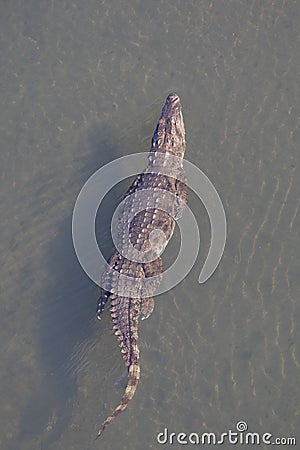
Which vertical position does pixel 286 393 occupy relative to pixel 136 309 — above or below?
below

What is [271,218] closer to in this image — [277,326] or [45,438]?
[277,326]

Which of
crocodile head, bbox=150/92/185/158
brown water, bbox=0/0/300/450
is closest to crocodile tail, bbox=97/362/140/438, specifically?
brown water, bbox=0/0/300/450

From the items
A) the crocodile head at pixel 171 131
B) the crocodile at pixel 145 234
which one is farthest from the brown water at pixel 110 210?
the crocodile at pixel 145 234

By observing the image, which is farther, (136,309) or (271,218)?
(271,218)

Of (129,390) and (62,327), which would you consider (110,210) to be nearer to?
(62,327)

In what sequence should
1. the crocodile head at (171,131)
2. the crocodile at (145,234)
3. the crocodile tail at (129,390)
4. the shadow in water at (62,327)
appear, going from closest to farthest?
the crocodile tail at (129,390)
the crocodile at (145,234)
the shadow in water at (62,327)
the crocodile head at (171,131)

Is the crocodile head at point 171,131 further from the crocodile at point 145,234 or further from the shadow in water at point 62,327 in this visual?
the shadow in water at point 62,327

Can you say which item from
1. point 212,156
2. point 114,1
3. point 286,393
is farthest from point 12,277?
point 114,1

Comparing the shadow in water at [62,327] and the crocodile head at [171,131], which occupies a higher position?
the crocodile head at [171,131]
